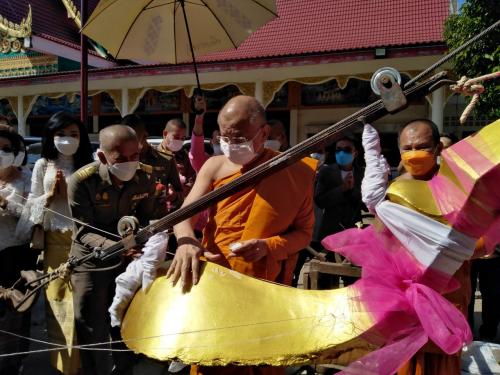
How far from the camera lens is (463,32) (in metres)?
5.86

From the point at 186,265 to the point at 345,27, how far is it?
943cm

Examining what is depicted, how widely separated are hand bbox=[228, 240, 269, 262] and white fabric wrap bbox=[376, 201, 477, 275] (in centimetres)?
53

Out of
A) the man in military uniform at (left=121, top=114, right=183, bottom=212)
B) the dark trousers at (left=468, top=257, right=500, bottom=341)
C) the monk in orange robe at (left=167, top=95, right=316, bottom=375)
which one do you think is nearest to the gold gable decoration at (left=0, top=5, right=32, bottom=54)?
the man in military uniform at (left=121, top=114, right=183, bottom=212)

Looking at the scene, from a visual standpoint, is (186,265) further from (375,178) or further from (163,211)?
(163,211)

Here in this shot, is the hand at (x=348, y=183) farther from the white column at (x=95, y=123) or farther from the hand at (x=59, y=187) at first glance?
the white column at (x=95, y=123)

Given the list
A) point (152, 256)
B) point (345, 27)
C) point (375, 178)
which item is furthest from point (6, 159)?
point (345, 27)

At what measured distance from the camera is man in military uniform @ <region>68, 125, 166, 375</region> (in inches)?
94.3

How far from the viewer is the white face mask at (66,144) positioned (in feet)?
9.70

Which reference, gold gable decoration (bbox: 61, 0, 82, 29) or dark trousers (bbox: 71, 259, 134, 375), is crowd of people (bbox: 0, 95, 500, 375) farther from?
gold gable decoration (bbox: 61, 0, 82, 29)

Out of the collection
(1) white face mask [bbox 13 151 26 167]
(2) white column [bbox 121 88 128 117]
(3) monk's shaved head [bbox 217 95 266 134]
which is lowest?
(1) white face mask [bbox 13 151 26 167]

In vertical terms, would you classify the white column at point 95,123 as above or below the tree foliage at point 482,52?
below

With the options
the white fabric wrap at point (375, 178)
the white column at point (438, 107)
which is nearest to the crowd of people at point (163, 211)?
the white fabric wrap at point (375, 178)

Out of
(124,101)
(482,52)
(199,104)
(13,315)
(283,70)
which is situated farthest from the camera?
(124,101)

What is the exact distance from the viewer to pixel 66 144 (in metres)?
2.96
